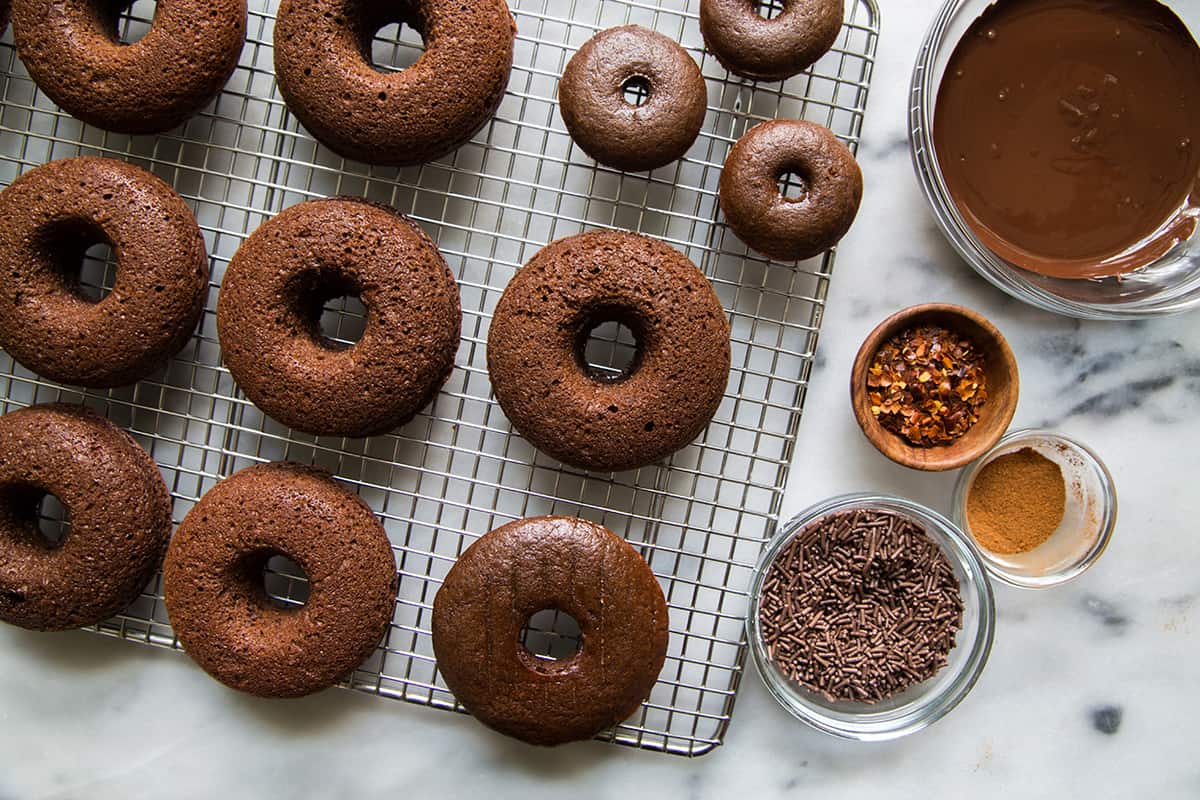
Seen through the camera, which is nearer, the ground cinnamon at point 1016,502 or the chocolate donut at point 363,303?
the chocolate donut at point 363,303

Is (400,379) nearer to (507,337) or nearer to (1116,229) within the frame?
(507,337)

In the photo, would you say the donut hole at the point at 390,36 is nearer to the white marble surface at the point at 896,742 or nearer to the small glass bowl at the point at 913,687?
the white marble surface at the point at 896,742

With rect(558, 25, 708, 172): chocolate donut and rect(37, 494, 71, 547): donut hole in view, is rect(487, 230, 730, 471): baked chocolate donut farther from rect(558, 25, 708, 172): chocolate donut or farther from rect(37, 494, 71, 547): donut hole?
rect(37, 494, 71, 547): donut hole

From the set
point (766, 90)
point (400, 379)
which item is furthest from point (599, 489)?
point (766, 90)

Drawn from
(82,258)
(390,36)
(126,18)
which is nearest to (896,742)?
(390,36)

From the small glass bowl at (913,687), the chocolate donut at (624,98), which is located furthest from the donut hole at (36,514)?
the small glass bowl at (913,687)
